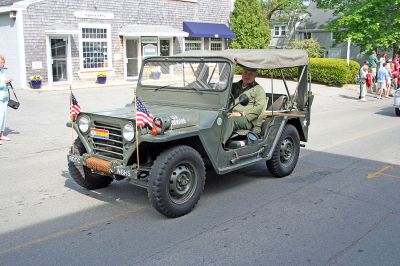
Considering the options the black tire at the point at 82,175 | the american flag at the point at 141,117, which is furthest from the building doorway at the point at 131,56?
the american flag at the point at 141,117

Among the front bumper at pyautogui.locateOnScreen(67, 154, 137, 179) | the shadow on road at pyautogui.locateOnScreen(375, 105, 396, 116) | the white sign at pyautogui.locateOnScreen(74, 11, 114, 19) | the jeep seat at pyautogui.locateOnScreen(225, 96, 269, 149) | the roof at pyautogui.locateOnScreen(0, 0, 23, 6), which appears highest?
the roof at pyautogui.locateOnScreen(0, 0, 23, 6)

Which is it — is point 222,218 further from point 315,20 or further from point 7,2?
point 315,20

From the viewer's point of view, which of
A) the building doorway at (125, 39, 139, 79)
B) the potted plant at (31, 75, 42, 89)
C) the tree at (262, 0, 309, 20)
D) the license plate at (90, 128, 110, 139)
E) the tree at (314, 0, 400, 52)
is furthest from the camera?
the tree at (262, 0, 309, 20)

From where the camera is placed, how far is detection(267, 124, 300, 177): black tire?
22.3 feet

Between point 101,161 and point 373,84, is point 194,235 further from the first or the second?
point 373,84

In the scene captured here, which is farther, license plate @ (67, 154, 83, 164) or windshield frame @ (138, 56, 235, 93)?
windshield frame @ (138, 56, 235, 93)

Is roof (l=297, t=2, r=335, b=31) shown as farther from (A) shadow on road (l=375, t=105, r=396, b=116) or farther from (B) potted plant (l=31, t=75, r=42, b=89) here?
(B) potted plant (l=31, t=75, r=42, b=89)

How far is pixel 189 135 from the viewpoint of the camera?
5.09 meters

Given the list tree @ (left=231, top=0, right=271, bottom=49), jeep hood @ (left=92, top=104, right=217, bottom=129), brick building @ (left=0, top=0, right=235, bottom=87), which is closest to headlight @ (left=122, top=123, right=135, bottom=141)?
jeep hood @ (left=92, top=104, right=217, bottom=129)

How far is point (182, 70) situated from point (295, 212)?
2458 mm

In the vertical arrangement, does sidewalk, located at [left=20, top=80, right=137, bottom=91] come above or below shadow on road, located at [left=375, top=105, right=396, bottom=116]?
above

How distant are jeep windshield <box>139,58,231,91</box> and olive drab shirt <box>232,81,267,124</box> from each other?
0.53 metres

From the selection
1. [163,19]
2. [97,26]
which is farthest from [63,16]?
[163,19]

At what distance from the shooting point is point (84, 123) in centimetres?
554
